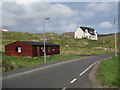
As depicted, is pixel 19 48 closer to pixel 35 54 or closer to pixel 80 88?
pixel 35 54

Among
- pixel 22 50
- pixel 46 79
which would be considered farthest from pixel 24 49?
pixel 46 79

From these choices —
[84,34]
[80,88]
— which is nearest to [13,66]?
[80,88]

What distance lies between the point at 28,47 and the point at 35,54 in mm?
2212

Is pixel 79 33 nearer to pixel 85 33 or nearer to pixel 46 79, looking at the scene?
pixel 85 33

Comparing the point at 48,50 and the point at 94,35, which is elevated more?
the point at 94,35

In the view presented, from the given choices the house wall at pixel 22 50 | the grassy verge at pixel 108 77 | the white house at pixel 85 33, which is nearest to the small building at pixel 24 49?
the house wall at pixel 22 50

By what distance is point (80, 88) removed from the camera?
7.33 m

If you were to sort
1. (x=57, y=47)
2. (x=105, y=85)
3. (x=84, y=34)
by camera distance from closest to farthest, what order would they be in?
1. (x=105, y=85)
2. (x=57, y=47)
3. (x=84, y=34)

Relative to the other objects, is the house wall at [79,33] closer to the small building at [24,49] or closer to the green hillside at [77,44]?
the green hillside at [77,44]

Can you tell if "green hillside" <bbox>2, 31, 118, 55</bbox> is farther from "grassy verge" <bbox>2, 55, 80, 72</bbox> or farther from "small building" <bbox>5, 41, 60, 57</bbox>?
"grassy verge" <bbox>2, 55, 80, 72</bbox>

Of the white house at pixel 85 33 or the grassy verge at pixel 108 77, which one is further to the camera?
the white house at pixel 85 33

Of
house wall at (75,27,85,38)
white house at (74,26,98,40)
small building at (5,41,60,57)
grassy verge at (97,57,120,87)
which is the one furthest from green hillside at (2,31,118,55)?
grassy verge at (97,57,120,87)

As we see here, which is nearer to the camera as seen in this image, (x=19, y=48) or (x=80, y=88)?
(x=80, y=88)

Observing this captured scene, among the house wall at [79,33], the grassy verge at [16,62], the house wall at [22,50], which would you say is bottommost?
the grassy verge at [16,62]
